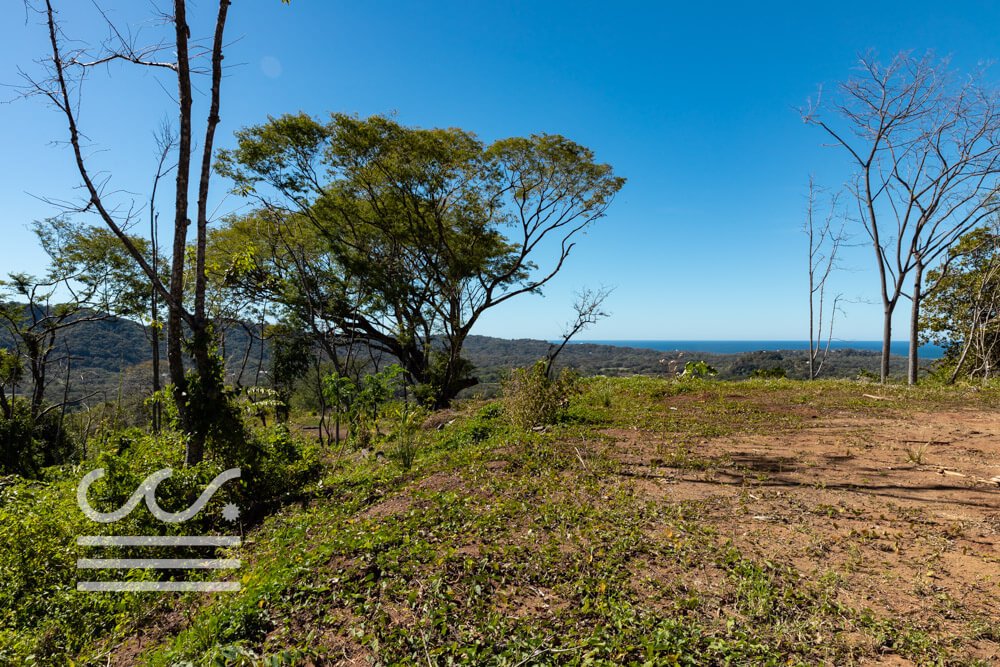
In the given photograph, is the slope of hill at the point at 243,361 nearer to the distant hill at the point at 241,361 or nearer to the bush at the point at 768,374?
the distant hill at the point at 241,361

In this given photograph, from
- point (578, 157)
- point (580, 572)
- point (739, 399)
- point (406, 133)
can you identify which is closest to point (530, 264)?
point (578, 157)

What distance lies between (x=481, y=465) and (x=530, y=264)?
13.1 metres

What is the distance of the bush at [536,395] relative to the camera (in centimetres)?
743

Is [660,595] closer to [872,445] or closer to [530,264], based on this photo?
[872,445]

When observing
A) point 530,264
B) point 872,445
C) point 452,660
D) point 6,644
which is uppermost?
point 530,264

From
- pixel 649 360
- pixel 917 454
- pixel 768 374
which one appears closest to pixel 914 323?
pixel 768 374

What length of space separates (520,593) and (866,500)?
11.5 feet

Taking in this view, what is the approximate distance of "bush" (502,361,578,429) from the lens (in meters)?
7.43

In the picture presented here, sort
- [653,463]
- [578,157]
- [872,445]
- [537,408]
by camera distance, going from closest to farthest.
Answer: [653,463] < [872,445] < [537,408] < [578,157]

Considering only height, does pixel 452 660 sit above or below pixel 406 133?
below

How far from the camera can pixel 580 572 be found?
9.84 ft

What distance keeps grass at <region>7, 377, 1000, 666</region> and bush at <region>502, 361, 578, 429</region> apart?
239cm

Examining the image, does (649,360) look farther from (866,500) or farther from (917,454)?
(866,500)

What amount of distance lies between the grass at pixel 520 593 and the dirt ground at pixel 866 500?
9cm
